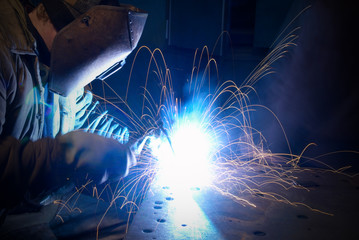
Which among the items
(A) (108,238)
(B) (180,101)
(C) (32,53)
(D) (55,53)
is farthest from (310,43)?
(A) (108,238)

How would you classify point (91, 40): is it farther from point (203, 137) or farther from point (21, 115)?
point (203, 137)

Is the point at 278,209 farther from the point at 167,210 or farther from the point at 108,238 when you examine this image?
the point at 108,238

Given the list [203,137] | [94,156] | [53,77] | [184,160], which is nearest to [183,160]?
[184,160]

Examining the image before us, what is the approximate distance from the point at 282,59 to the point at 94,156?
67.7 inches

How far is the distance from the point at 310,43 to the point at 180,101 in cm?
141

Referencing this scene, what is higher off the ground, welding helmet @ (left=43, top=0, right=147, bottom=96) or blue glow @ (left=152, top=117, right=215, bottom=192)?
welding helmet @ (left=43, top=0, right=147, bottom=96)

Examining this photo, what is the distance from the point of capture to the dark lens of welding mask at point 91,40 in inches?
49.8

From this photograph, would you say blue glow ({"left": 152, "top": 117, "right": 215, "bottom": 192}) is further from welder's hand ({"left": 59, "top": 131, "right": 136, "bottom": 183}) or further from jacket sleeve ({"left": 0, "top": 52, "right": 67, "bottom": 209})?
jacket sleeve ({"left": 0, "top": 52, "right": 67, "bottom": 209})

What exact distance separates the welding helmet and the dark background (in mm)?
1218

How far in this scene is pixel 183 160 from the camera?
6.30 ft

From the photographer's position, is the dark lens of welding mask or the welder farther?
the dark lens of welding mask

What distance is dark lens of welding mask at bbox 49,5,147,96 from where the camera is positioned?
126 cm

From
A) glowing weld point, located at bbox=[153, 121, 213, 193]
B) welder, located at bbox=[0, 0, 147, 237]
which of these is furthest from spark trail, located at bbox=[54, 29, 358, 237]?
welder, located at bbox=[0, 0, 147, 237]

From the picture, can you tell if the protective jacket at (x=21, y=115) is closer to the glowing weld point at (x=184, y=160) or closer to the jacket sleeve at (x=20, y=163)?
the jacket sleeve at (x=20, y=163)
